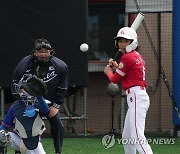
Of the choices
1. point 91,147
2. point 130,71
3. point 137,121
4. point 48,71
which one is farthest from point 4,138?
point 91,147

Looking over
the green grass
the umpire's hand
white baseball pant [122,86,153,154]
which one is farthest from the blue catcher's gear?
the green grass

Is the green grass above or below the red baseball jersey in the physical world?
below

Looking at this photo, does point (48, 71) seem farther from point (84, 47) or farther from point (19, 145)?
point (84, 47)

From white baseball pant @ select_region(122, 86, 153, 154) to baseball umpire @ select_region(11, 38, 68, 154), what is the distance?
0.80m

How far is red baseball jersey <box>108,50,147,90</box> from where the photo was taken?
675cm

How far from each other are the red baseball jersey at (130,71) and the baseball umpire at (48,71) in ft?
2.02

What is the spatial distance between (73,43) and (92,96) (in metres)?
1.49

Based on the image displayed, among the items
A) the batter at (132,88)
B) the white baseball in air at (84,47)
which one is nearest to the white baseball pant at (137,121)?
the batter at (132,88)

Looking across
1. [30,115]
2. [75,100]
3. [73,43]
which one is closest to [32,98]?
[30,115]

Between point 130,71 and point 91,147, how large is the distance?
93.1 inches

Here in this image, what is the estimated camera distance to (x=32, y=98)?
616cm

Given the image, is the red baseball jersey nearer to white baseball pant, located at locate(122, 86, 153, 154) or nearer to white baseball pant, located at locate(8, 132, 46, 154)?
white baseball pant, located at locate(122, 86, 153, 154)

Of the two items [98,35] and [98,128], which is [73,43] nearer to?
[98,35]

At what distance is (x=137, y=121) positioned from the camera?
262 inches
